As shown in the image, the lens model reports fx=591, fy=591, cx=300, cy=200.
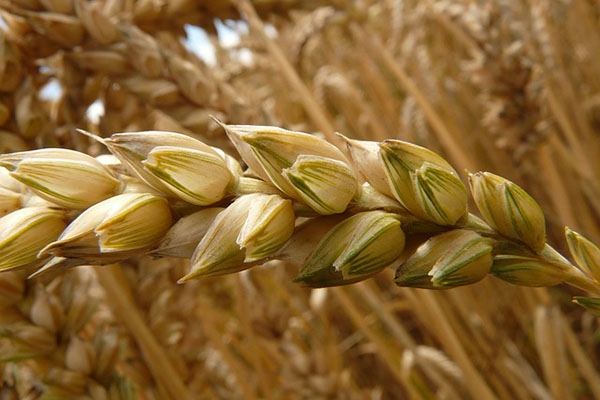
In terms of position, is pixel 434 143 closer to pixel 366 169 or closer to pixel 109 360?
pixel 109 360

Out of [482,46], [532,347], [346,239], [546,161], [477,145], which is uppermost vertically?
[346,239]

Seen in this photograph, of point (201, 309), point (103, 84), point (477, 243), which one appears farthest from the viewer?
point (201, 309)

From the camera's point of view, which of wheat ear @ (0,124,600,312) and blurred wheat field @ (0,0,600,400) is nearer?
wheat ear @ (0,124,600,312)

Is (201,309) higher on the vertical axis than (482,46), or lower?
lower

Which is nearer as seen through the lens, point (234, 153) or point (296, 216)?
point (296, 216)

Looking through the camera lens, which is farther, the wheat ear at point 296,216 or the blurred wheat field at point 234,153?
the blurred wheat field at point 234,153

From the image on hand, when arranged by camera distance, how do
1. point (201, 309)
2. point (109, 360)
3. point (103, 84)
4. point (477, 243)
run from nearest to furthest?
point (477, 243) → point (109, 360) → point (103, 84) → point (201, 309)

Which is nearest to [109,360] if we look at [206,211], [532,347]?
[206,211]

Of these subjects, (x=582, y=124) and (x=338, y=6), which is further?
(x=582, y=124)
